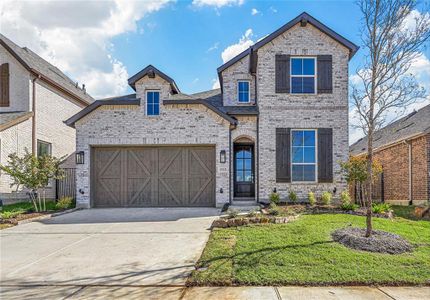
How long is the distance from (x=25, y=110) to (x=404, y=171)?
Result: 702 inches

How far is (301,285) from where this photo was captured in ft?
15.9

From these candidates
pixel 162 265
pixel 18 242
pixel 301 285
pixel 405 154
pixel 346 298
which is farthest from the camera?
pixel 405 154

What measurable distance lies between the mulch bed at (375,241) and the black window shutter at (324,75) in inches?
277

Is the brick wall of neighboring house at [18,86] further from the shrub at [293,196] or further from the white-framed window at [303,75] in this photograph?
the shrub at [293,196]

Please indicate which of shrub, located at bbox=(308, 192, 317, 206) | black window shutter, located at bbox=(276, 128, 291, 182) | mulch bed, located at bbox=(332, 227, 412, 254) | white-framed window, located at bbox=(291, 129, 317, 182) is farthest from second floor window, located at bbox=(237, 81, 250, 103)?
mulch bed, located at bbox=(332, 227, 412, 254)

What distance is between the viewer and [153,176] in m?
13.0

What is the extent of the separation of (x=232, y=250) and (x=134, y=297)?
2402 millimetres

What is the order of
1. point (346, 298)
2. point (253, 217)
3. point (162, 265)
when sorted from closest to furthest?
1. point (346, 298)
2. point (162, 265)
3. point (253, 217)

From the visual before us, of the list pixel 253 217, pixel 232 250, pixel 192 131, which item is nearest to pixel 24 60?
pixel 192 131

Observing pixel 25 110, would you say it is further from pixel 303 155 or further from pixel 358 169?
pixel 358 169

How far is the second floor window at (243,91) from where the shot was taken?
1446cm

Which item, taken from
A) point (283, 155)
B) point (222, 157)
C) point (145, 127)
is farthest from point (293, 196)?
point (145, 127)

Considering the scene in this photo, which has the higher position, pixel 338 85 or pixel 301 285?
pixel 338 85

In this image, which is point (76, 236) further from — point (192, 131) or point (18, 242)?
point (192, 131)
